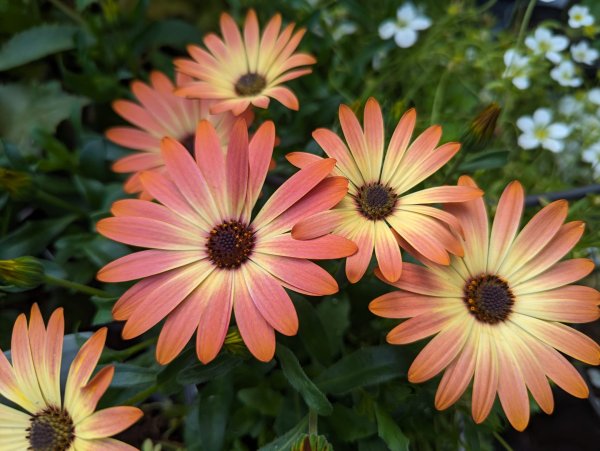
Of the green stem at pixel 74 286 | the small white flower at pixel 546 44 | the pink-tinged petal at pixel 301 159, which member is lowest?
the green stem at pixel 74 286

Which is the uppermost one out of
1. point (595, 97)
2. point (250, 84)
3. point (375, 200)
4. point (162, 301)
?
point (595, 97)

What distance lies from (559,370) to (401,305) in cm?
18

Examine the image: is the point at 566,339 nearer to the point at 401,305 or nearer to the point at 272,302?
the point at 401,305

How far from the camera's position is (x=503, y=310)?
0.64 meters

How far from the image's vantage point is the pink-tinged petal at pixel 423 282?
594 mm

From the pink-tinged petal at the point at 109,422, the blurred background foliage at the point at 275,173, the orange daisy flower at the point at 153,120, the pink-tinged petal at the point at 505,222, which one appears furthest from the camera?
the orange daisy flower at the point at 153,120

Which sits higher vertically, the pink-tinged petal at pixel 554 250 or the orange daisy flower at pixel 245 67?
the orange daisy flower at pixel 245 67

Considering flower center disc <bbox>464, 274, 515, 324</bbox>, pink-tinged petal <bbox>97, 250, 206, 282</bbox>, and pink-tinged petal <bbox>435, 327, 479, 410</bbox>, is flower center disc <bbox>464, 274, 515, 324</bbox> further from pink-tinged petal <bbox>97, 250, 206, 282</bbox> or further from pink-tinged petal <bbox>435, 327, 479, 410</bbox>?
pink-tinged petal <bbox>97, 250, 206, 282</bbox>

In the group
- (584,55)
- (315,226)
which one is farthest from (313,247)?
(584,55)

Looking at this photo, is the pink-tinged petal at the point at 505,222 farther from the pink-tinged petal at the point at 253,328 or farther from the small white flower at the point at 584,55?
the small white flower at the point at 584,55

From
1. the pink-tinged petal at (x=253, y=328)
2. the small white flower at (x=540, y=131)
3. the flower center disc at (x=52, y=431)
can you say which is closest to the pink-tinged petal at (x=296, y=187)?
the pink-tinged petal at (x=253, y=328)

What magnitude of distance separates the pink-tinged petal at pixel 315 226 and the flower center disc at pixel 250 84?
0.31m

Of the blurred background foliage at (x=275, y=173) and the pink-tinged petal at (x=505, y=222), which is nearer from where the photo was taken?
the pink-tinged petal at (x=505, y=222)

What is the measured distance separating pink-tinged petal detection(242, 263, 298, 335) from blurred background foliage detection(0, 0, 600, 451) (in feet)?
0.21
